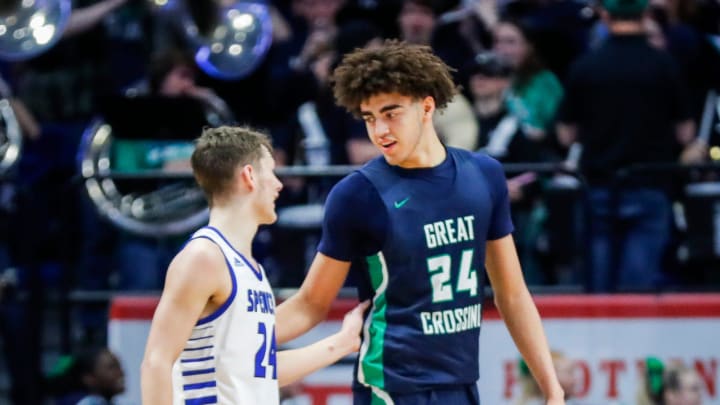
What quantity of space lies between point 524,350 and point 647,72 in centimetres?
350

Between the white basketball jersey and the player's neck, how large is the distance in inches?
1.8

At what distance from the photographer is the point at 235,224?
5117 mm

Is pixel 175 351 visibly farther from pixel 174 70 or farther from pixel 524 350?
pixel 174 70

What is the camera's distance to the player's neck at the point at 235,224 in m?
5.10

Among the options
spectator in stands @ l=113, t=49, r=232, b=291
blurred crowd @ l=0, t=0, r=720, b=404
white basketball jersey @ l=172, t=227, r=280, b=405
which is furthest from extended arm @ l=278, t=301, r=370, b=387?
spectator in stands @ l=113, t=49, r=232, b=291

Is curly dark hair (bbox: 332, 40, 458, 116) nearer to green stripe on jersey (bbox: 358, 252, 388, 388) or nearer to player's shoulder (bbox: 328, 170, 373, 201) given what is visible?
player's shoulder (bbox: 328, 170, 373, 201)

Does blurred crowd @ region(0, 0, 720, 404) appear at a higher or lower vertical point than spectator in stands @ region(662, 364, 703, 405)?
higher

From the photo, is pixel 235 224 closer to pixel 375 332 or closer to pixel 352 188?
pixel 352 188

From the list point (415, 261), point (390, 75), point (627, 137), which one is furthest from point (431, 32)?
point (415, 261)

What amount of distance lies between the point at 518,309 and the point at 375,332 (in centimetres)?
53

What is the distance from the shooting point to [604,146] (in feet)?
28.0

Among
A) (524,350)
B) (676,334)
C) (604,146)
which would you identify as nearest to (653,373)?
(676,334)

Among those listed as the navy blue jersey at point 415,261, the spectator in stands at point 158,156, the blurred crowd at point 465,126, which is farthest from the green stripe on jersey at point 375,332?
the spectator in stands at point 158,156

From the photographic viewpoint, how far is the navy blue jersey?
5.19 m
